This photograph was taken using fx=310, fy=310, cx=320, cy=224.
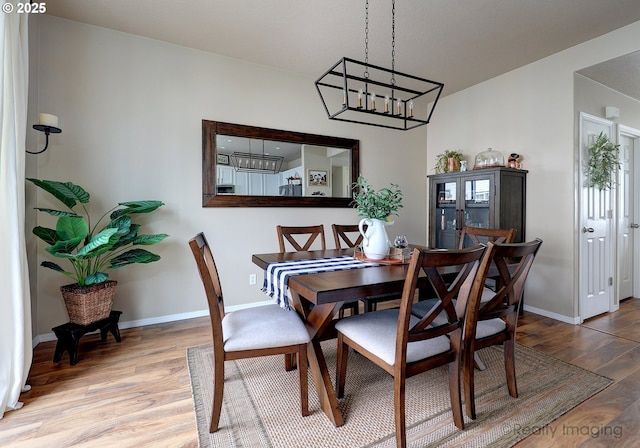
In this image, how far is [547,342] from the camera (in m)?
2.59

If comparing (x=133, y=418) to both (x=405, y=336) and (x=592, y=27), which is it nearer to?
(x=405, y=336)

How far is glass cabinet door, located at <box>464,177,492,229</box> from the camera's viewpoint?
3309 mm

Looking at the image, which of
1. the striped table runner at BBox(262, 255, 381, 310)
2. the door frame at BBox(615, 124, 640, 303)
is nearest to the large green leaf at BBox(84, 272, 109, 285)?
the striped table runner at BBox(262, 255, 381, 310)

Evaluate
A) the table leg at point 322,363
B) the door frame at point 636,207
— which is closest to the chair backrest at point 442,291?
the table leg at point 322,363

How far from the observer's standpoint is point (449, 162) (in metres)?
3.88

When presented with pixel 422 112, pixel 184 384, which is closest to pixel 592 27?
pixel 422 112

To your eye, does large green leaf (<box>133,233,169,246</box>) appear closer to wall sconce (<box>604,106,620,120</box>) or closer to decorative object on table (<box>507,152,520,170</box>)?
decorative object on table (<box>507,152,520,170</box>)

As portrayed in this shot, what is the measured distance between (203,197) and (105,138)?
3.15 feet

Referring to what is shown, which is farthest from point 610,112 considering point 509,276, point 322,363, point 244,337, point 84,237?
point 84,237

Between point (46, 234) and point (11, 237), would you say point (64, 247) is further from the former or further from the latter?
point (11, 237)

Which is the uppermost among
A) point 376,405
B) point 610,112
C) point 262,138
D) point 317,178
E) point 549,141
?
point 610,112

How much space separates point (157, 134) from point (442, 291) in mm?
2862

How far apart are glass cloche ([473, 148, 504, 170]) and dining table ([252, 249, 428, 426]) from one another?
2203 millimetres

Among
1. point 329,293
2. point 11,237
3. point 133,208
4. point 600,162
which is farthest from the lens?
point 600,162
